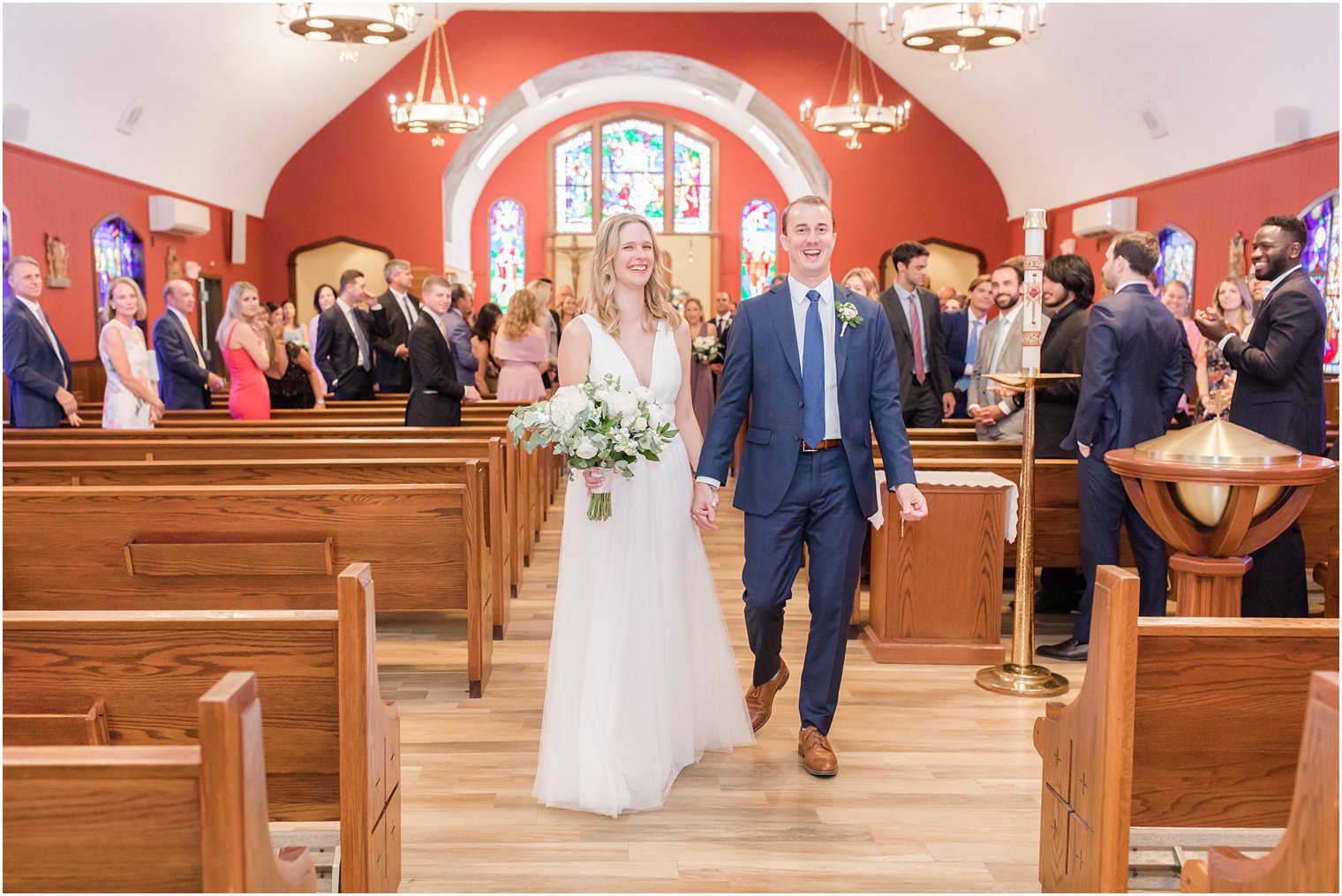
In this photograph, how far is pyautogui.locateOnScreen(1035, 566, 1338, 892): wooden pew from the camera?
79.0 inches

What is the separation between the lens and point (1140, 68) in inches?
409

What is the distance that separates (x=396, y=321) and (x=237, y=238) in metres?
7.59

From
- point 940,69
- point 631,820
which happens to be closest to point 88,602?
point 631,820

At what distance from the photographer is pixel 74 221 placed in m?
10.6

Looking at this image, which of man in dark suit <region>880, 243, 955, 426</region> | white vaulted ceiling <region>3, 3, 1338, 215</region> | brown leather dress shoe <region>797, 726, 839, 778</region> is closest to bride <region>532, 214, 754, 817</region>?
brown leather dress shoe <region>797, 726, 839, 778</region>

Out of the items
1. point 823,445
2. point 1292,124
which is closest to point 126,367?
point 823,445

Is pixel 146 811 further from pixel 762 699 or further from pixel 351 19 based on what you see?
pixel 351 19

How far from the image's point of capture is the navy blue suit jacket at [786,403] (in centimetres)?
320

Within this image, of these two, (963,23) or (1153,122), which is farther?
(1153,122)

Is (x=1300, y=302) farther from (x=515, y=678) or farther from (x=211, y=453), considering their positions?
(x=211, y=453)

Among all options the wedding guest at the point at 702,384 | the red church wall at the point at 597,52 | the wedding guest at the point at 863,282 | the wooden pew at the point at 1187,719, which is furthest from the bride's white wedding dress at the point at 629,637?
the red church wall at the point at 597,52

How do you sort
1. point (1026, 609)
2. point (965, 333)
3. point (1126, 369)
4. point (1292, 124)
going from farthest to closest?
point (1292, 124) → point (965, 333) → point (1026, 609) → point (1126, 369)

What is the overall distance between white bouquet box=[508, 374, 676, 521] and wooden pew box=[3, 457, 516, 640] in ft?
4.22

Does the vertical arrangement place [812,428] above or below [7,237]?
below
